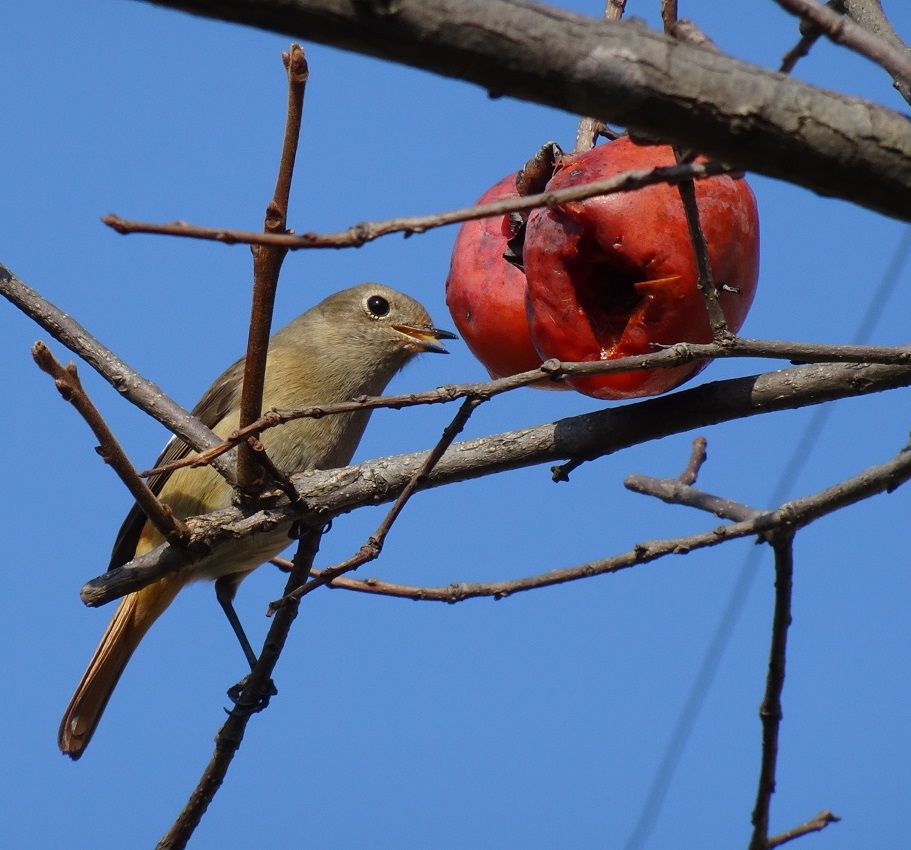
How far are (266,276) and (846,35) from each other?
53.2 inches

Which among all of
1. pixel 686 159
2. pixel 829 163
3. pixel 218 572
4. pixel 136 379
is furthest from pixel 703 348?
pixel 218 572

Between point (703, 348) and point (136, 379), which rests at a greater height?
point (136, 379)

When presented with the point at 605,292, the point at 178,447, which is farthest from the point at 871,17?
the point at 178,447

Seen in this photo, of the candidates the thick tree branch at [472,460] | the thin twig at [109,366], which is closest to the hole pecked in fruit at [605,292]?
the thick tree branch at [472,460]

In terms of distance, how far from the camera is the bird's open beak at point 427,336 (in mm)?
6551

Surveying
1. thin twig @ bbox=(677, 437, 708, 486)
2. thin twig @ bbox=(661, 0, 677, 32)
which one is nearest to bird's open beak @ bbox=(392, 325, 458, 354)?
thin twig @ bbox=(677, 437, 708, 486)

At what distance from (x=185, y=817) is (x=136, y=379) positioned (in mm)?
1274

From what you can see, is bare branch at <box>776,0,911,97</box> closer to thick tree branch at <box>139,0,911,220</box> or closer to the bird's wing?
thick tree branch at <box>139,0,911,220</box>

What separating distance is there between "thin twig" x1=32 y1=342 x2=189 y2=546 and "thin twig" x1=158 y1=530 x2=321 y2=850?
65cm

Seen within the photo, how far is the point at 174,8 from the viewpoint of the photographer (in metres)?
1.36

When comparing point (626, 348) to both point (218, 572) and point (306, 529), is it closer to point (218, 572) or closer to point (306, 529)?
point (306, 529)

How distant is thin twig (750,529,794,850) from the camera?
2.87 meters

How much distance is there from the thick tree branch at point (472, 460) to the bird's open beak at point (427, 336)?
3.36 meters

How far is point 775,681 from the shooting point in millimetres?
2879
